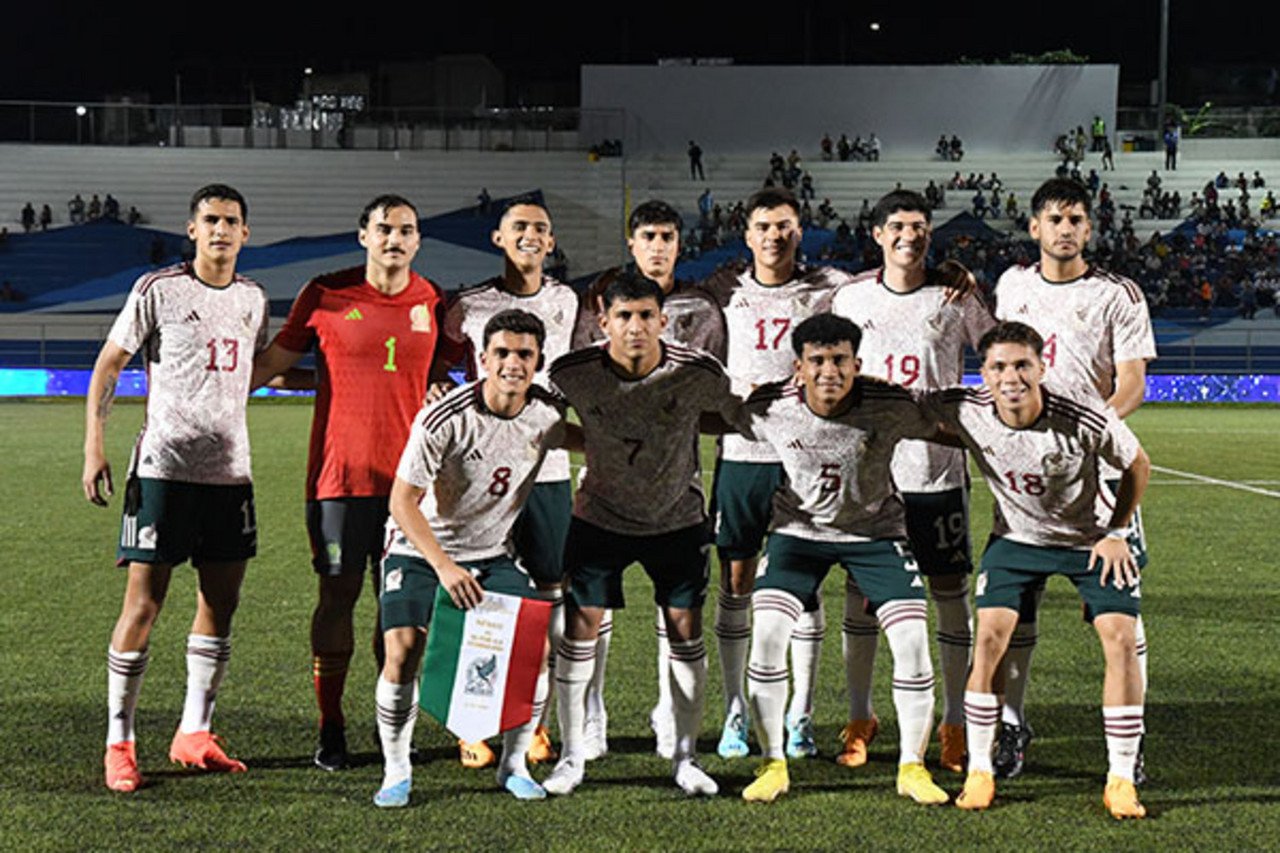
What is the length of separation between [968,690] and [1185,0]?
6151 cm

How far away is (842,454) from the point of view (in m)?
5.22

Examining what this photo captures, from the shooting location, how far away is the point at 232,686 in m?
6.63

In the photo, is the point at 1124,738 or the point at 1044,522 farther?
the point at 1044,522

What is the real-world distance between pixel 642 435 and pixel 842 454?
710mm

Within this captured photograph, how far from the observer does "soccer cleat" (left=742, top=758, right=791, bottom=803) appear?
5.02 meters

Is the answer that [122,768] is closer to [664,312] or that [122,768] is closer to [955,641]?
[664,312]

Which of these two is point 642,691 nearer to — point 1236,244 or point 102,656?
point 102,656

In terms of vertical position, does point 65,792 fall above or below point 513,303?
below

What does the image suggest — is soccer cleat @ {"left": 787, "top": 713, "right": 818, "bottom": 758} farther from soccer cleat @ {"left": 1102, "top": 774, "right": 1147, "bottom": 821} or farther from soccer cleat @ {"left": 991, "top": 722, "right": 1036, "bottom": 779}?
soccer cleat @ {"left": 1102, "top": 774, "right": 1147, "bottom": 821}

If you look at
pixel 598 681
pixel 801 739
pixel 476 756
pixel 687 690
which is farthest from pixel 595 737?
pixel 801 739

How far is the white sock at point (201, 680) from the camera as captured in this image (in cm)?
545

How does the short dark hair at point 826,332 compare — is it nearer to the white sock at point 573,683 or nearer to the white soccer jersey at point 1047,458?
the white soccer jersey at point 1047,458

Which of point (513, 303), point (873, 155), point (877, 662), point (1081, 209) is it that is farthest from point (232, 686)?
point (873, 155)

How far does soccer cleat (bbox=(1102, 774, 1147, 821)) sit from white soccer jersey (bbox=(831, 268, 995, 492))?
1.24 metres
